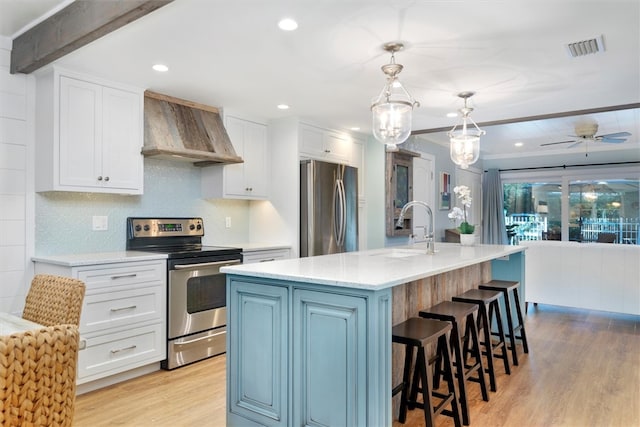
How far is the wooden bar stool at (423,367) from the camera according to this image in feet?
6.98

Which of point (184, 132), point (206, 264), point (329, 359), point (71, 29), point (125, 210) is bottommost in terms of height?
point (329, 359)

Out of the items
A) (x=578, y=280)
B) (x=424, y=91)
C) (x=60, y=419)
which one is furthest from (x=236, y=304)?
(x=578, y=280)

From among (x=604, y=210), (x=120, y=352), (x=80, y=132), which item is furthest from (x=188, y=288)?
(x=604, y=210)

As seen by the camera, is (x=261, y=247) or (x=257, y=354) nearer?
(x=257, y=354)

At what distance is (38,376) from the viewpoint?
3.34ft

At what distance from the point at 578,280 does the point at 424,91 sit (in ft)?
10.0

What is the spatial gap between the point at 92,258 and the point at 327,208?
7.85ft

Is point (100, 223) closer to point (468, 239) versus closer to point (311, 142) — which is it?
point (311, 142)

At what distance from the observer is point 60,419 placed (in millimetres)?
1092

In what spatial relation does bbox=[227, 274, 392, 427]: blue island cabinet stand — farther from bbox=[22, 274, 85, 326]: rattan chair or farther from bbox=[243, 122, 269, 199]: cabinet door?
bbox=[243, 122, 269, 199]: cabinet door

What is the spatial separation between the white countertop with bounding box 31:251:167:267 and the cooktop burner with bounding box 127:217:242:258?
0.57ft

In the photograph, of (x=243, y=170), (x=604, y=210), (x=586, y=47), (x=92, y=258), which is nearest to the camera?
(x=586, y=47)

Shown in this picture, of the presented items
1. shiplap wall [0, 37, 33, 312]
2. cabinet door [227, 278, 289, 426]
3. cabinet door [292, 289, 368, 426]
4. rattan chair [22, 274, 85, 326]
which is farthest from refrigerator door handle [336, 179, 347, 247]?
rattan chair [22, 274, 85, 326]

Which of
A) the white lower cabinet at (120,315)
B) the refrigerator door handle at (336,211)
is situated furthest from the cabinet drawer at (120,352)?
the refrigerator door handle at (336,211)
